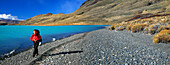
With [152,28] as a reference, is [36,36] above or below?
above

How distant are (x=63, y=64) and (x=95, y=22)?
123 metres

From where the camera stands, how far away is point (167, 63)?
6.10 m

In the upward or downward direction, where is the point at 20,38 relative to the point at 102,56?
upward

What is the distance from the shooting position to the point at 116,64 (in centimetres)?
624

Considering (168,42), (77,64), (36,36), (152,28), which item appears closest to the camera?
(77,64)

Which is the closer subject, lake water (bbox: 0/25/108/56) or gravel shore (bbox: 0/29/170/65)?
gravel shore (bbox: 0/29/170/65)

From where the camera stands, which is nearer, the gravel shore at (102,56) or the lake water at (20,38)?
the gravel shore at (102,56)

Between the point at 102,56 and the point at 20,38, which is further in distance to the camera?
the point at 20,38

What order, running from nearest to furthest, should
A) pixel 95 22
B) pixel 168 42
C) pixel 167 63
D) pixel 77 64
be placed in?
1. pixel 167 63
2. pixel 77 64
3. pixel 168 42
4. pixel 95 22

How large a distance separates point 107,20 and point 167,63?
127 m

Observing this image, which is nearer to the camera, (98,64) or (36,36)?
(98,64)

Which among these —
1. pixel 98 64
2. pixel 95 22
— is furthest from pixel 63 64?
pixel 95 22

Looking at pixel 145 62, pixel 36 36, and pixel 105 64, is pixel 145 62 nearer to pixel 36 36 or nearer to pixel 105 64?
pixel 105 64

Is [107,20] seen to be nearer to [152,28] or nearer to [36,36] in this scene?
[152,28]
